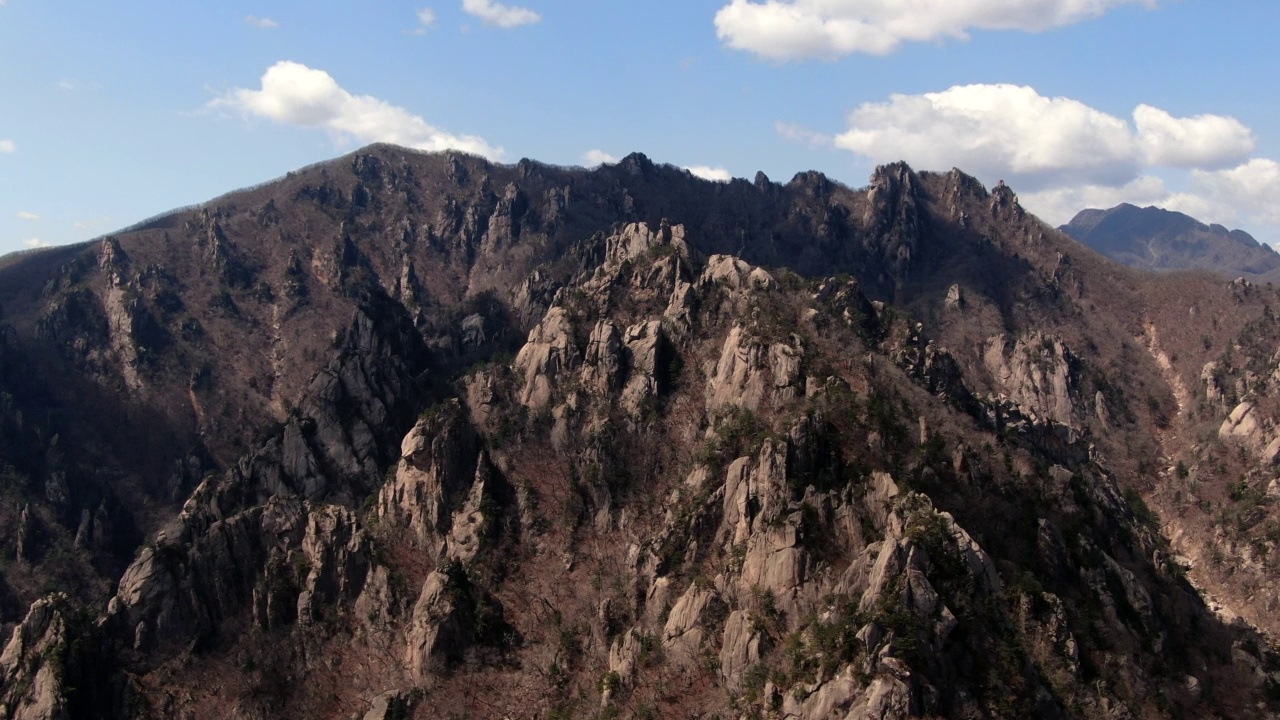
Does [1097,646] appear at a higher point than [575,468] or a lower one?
lower

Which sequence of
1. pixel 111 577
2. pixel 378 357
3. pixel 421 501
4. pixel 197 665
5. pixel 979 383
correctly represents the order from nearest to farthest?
pixel 197 665
pixel 421 501
pixel 378 357
pixel 111 577
pixel 979 383

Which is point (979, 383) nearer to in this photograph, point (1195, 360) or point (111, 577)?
point (1195, 360)

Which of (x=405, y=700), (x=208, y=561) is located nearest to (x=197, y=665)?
(x=208, y=561)

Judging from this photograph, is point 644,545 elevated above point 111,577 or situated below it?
above

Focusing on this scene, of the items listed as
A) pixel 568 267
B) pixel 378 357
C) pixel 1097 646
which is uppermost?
pixel 568 267

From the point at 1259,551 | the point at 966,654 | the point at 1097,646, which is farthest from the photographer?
the point at 1259,551

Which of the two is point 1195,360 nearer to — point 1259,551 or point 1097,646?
point 1259,551

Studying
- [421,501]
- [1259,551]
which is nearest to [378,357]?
[421,501]

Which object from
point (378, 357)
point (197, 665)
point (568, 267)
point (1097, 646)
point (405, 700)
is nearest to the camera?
point (1097, 646)

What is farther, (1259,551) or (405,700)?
(1259,551)
